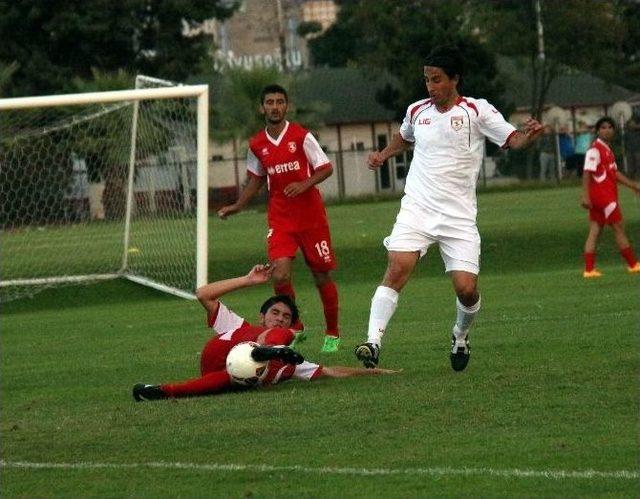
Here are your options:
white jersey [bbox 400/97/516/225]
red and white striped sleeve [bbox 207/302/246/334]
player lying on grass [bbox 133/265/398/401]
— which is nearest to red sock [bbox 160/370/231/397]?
player lying on grass [bbox 133/265/398/401]

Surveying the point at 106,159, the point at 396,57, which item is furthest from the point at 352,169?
the point at 106,159

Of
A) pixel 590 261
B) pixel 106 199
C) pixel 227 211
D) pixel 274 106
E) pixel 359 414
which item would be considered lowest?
pixel 590 261

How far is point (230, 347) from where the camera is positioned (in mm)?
11141

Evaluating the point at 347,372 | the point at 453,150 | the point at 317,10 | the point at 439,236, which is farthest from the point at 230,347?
the point at 317,10

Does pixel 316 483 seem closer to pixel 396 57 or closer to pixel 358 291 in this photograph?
pixel 358 291

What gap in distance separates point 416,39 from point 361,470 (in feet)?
198

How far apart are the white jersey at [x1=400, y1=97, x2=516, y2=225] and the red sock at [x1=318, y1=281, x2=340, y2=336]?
262cm

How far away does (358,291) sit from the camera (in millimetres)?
22156

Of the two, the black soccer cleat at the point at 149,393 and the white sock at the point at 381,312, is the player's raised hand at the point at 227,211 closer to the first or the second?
the white sock at the point at 381,312

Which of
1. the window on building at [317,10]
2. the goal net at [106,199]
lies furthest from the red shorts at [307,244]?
the window on building at [317,10]

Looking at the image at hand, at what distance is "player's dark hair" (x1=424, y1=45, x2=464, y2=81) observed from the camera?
1116 cm

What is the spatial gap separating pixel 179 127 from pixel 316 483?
17289 mm

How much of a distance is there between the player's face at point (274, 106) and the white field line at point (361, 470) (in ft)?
17.1

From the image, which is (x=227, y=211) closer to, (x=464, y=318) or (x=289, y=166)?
(x=289, y=166)
